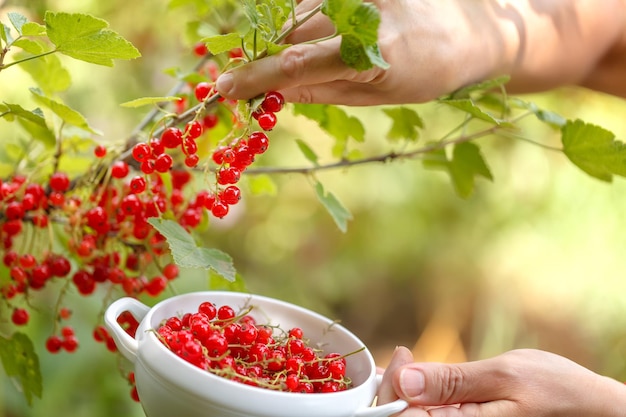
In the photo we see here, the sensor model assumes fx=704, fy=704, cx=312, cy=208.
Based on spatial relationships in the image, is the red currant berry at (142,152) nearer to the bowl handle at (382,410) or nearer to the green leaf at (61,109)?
the green leaf at (61,109)

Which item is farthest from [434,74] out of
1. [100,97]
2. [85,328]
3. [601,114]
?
[601,114]

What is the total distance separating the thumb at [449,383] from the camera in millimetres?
485

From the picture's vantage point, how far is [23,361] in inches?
22.5

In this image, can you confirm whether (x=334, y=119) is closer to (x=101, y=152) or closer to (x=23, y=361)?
(x=101, y=152)

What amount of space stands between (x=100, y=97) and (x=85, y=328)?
1.78 ft

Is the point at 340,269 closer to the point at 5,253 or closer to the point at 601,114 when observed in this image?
the point at 601,114

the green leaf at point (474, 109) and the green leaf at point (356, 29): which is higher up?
the green leaf at point (356, 29)

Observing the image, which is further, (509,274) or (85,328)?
(509,274)

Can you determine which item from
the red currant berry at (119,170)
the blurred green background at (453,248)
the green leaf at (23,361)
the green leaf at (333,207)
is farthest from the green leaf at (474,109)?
the blurred green background at (453,248)

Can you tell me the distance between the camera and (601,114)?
Result: 1.87 metres

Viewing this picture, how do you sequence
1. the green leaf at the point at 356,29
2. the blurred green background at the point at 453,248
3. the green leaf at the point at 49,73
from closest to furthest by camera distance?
1. the green leaf at the point at 356,29
2. the green leaf at the point at 49,73
3. the blurred green background at the point at 453,248

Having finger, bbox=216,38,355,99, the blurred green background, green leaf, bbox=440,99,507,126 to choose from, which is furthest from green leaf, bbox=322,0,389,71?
the blurred green background

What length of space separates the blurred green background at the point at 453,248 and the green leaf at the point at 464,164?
0.98 meters

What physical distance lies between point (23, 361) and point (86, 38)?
28cm
